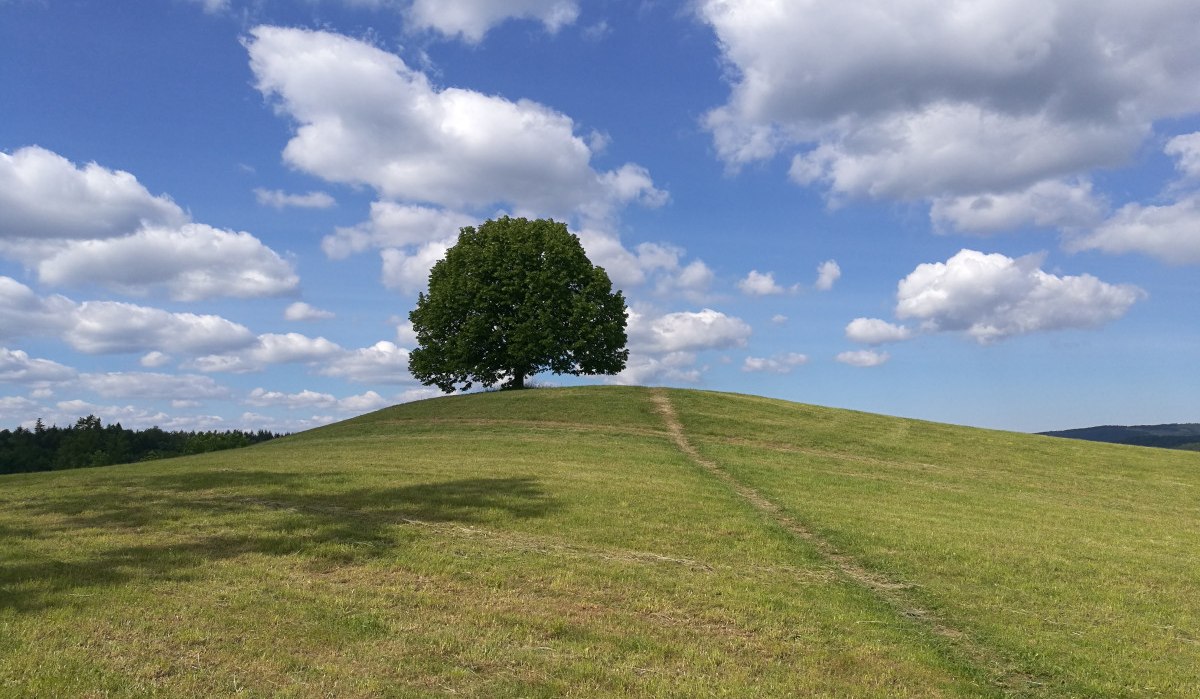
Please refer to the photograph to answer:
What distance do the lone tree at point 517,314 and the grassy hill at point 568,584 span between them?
2975 cm

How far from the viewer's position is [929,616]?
12.6m

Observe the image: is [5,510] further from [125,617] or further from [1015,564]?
[1015,564]

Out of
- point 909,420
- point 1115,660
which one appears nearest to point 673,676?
point 1115,660

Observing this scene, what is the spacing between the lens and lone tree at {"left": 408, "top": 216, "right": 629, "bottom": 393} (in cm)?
5822

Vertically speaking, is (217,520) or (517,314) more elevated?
(517,314)

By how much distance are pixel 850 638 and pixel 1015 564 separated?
8547mm

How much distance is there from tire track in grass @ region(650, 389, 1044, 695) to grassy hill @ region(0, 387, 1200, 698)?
0.07 m

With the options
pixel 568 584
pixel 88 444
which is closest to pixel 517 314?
pixel 568 584

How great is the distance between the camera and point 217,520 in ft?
53.6

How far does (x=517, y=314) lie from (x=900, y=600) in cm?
4780

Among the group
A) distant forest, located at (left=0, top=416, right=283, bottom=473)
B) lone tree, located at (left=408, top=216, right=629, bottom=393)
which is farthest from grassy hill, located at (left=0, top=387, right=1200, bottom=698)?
distant forest, located at (left=0, top=416, right=283, bottom=473)

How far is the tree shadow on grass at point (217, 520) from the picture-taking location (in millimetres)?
12133

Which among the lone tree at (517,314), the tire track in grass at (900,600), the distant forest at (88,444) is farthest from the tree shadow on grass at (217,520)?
the distant forest at (88,444)

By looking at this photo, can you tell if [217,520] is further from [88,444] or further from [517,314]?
[88,444]
